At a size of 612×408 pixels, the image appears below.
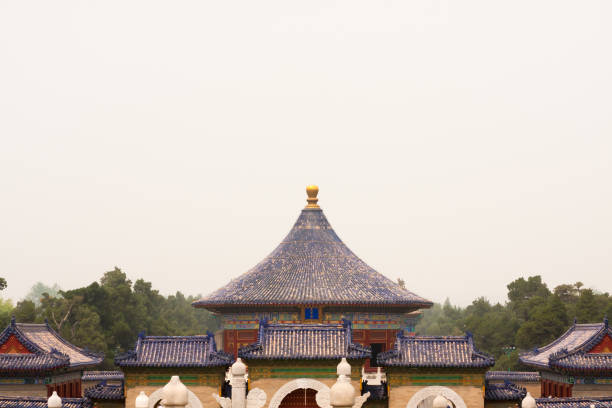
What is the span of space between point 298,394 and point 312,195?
2480cm

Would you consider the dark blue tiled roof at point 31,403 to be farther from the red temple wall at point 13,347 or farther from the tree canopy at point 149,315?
the tree canopy at point 149,315

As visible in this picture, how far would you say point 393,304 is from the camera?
1918 inches

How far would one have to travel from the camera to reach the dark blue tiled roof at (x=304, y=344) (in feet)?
103

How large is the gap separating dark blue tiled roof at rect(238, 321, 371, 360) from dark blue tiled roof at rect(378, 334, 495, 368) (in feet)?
3.30

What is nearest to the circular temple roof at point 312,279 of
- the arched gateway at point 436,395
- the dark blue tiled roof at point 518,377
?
the dark blue tiled roof at point 518,377

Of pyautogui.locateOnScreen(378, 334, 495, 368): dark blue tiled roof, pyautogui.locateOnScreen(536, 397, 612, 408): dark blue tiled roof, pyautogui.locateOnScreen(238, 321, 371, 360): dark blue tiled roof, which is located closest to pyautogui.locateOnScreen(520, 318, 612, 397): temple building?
pyautogui.locateOnScreen(536, 397, 612, 408): dark blue tiled roof

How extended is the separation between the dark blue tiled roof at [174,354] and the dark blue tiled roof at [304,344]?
1.20 metres

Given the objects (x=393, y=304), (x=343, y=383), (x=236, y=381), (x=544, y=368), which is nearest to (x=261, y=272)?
(x=393, y=304)

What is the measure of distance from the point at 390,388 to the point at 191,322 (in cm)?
7926

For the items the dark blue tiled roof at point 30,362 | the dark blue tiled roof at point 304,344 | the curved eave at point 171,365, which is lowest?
the curved eave at point 171,365

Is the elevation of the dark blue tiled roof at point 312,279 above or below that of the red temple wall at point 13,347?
above

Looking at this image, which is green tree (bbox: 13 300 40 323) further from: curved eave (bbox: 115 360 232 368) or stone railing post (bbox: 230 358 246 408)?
stone railing post (bbox: 230 358 246 408)

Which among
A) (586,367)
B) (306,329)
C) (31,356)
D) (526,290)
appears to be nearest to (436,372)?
(306,329)

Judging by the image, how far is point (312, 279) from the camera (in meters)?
50.8
